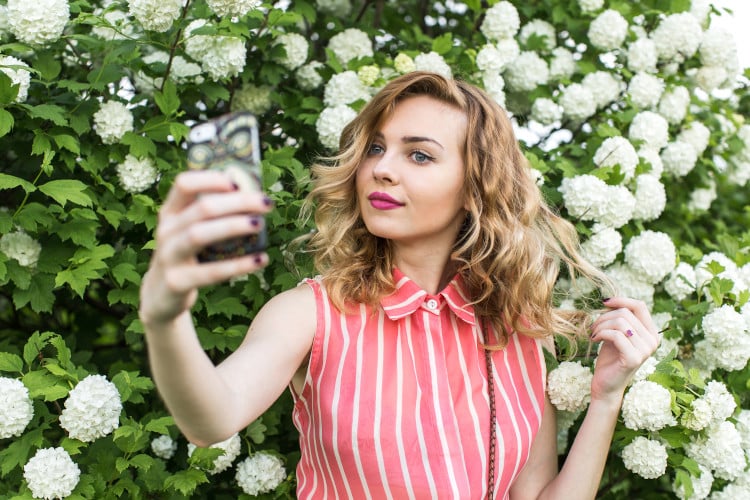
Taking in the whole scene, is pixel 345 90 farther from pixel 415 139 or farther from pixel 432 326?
pixel 432 326

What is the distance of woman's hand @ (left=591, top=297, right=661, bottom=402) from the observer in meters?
2.33

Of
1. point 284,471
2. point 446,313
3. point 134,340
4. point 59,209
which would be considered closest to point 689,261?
point 446,313

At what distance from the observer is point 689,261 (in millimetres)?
3344

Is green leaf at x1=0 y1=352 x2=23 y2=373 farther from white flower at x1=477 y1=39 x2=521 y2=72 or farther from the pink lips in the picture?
white flower at x1=477 y1=39 x2=521 y2=72

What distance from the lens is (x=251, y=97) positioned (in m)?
3.28

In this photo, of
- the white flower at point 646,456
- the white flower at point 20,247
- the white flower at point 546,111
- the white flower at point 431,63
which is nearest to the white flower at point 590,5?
Answer: the white flower at point 546,111

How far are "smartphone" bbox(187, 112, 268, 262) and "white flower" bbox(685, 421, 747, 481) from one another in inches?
78.2

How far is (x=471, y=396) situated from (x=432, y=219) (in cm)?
54

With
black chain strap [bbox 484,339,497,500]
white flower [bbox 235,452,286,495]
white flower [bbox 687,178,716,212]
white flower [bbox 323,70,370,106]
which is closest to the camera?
black chain strap [bbox 484,339,497,500]

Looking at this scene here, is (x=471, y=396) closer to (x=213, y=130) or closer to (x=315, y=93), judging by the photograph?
(x=213, y=130)

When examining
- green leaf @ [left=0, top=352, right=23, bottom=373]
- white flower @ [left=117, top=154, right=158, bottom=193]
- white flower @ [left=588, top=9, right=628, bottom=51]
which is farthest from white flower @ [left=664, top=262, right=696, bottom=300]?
green leaf @ [left=0, top=352, right=23, bottom=373]

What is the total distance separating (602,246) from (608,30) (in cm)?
113

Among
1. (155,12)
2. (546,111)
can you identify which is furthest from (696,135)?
(155,12)

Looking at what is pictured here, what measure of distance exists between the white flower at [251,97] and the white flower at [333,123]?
13.3 inches
